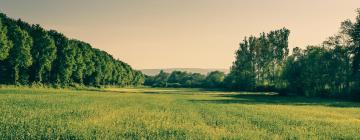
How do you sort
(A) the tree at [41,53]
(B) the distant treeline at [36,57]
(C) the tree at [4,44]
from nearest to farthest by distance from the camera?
(C) the tree at [4,44] → (B) the distant treeline at [36,57] → (A) the tree at [41,53]

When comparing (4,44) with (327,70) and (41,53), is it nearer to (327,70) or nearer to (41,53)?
(41,53)

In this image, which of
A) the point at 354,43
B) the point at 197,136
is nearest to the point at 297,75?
the point at 354,43

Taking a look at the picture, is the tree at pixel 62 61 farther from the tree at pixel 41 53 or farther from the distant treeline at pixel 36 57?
the tree at pixel 41 53

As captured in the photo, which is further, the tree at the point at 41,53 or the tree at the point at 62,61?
the tree at the point at 62,61

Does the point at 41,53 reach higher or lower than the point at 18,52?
higher

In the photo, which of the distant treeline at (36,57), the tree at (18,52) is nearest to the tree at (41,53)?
the distant treeline at (36,57)

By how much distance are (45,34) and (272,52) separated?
87091 millimetres

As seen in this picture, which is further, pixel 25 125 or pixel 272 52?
pixel 272 52

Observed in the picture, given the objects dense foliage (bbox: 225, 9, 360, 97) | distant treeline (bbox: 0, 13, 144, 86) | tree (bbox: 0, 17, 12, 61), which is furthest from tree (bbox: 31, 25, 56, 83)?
dense foliage (bbox: 225, 9, 360, 97)

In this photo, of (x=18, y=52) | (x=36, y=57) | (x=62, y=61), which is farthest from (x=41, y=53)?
(x=62, y=61)

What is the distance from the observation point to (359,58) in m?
99.2

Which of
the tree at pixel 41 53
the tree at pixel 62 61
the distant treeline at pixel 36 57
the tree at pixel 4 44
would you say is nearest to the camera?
the tree at pixel 4 44

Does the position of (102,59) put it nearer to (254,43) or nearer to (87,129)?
(254,43)

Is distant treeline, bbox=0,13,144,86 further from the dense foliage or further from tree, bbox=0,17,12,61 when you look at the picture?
the dense foliage
